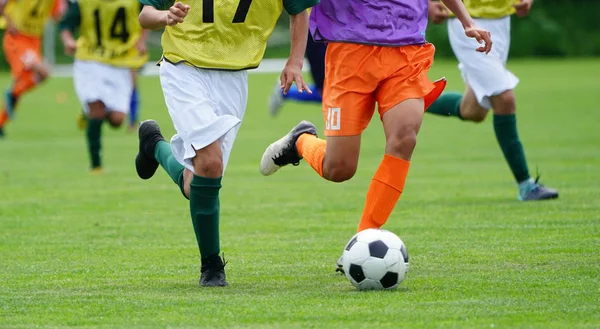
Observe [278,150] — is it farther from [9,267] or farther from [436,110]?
[436,110]

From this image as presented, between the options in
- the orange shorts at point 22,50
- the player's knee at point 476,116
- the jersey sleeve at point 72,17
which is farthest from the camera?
the orange shorts at point 22,50

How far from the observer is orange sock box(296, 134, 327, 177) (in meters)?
6.81

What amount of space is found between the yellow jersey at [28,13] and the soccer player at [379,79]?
35.4 ft

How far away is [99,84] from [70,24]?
0.88 m

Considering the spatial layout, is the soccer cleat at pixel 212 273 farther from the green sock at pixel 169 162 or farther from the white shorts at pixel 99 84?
the white shorts at pixel 99 84

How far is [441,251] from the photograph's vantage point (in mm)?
6996

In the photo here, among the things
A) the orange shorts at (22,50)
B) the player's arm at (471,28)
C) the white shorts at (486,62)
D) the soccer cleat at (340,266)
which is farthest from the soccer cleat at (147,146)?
the orange shorts at (22,50)

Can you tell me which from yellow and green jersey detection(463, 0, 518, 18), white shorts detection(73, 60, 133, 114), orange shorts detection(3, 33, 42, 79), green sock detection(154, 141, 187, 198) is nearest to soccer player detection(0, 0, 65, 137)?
orange shorts detection(3, 33, 42, 79)

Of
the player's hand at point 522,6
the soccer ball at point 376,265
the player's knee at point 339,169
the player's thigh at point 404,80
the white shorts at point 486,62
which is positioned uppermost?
the player's thigh at point 404,80

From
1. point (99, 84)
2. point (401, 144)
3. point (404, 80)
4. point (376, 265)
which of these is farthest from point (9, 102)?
point (376, 265)

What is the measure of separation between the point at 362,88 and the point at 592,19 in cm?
4036

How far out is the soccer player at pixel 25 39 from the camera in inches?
655

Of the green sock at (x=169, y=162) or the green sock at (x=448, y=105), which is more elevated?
the green sock at (x=169, y=162)

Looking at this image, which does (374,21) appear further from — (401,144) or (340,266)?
(340,266)
